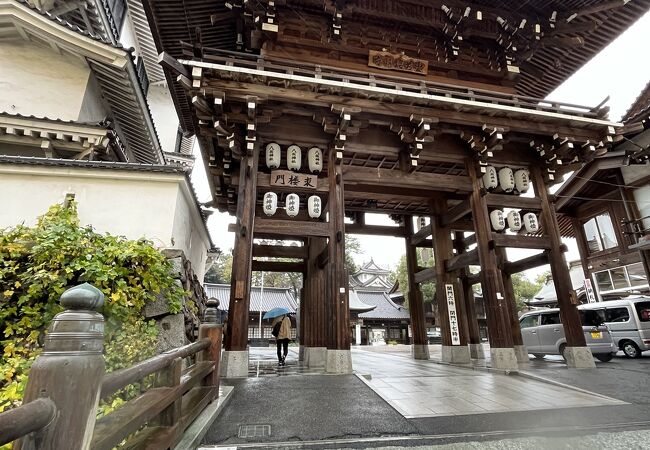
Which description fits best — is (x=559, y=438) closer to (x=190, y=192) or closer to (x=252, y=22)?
(x=190, y=192)

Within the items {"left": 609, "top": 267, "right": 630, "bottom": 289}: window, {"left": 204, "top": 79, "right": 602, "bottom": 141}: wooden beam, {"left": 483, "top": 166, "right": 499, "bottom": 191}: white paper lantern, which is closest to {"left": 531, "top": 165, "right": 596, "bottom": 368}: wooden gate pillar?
{"left": 483, "top": 166, "right": 499, "bottom": 191}: white paper lantern

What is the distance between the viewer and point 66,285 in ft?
15.8

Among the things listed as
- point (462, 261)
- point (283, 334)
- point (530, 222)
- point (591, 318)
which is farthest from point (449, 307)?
point (283, 334)

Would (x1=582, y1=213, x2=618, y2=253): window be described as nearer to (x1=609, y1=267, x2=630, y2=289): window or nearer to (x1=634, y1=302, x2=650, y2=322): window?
(x1=609, y1=267, x2=630, y2=289): window

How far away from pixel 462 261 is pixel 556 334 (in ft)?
17.6

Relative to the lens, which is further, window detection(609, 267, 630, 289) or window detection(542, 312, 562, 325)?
window detection(609, 267, 630, 289)

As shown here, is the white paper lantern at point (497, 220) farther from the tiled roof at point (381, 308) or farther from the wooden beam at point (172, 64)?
the tiled roof at point (381, 308)

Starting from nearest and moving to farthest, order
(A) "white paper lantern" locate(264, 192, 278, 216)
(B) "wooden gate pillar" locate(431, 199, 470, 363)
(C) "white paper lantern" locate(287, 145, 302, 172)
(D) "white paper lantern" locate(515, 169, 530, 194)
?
(A) "white paper lantern" locate(264, 192, 278, 216), (C) "white paper lantern" locate(287, 145, 302, 172), (D) "white paper lantern" locate(515, 169, 530, 194), (B) "wooden gate pillar" locate(431, 199, 470, 363)

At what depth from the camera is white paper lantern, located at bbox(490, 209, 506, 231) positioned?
920 cm

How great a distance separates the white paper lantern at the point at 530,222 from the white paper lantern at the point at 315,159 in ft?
20.8

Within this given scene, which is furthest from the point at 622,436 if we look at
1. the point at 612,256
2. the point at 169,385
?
the point at 612,256

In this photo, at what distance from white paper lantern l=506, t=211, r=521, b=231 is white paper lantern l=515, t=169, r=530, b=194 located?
0.89 meters

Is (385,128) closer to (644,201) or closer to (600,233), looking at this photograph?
(644,201)

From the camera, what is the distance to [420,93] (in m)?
8.32
